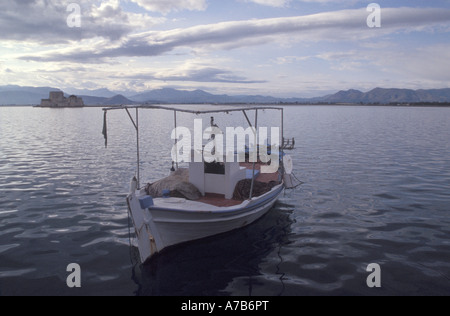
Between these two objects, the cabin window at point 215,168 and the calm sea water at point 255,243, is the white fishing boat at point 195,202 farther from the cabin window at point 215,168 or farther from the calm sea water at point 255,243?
the calm sea water at point 255,243

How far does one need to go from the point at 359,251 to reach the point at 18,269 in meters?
13.1

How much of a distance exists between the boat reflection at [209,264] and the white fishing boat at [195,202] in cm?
40

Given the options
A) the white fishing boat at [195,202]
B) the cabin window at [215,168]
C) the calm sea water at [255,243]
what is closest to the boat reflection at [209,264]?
the calm sea water at [255,243]

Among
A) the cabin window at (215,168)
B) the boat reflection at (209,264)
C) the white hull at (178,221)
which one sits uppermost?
the cabin window at (215,168)

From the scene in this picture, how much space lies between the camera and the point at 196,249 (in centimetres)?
1288

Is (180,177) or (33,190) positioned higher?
(180,177)

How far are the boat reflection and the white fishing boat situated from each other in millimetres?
403

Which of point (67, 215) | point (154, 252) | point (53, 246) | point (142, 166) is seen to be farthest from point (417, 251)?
point (142, 166)

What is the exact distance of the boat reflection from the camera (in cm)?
1030

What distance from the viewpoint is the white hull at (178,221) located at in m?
11.5

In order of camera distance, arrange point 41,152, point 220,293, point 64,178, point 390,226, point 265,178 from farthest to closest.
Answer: point 41,152 → point 64,178 → point 265,178 → point 390,226 → point 220,293

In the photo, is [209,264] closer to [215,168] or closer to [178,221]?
[178,221]

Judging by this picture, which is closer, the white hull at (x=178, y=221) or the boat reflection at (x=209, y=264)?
the boat reflection at (x=209, y=264)

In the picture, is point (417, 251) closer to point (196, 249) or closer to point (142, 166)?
point (196, 249)
